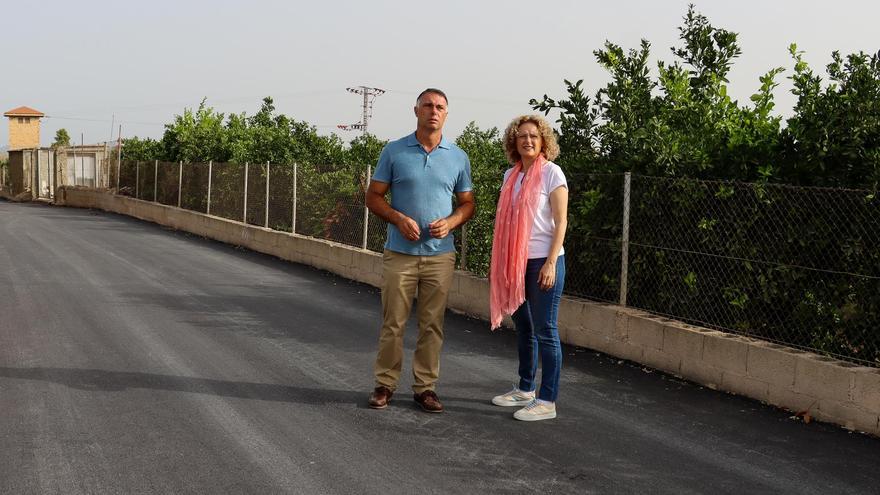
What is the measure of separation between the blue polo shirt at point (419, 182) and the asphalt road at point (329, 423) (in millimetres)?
1106

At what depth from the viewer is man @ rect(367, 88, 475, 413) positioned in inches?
219

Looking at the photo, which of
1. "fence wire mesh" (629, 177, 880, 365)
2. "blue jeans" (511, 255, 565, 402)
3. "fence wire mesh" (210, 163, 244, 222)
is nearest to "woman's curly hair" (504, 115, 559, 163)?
"blue jeans" (511, 255, 565, 402)

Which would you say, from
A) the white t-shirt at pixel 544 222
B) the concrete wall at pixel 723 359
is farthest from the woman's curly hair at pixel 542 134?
the concrete wall at pixel 723 359

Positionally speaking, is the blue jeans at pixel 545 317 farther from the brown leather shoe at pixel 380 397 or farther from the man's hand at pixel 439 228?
the brown leather shoe at pixel 380 397

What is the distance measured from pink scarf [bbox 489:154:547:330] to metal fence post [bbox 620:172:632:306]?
2.25 m

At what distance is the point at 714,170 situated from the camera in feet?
24.0

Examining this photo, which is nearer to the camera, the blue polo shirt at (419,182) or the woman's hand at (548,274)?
the woman's hand at (548,274)

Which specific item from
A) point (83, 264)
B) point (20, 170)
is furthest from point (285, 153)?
point (20, 170)

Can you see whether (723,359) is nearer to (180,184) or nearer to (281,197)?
(281,197)

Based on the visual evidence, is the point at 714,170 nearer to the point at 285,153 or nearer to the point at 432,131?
the point at 432,131

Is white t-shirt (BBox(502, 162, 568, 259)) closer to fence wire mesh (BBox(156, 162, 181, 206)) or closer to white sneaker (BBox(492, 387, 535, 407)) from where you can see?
white sneaker (BBox(492, 387, 535, 407))

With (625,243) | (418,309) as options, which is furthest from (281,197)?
(418,309)

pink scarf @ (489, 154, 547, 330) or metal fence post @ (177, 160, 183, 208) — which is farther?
metal fence post @ (177, 160, 183, 208)

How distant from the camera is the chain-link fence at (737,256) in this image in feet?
19.5
